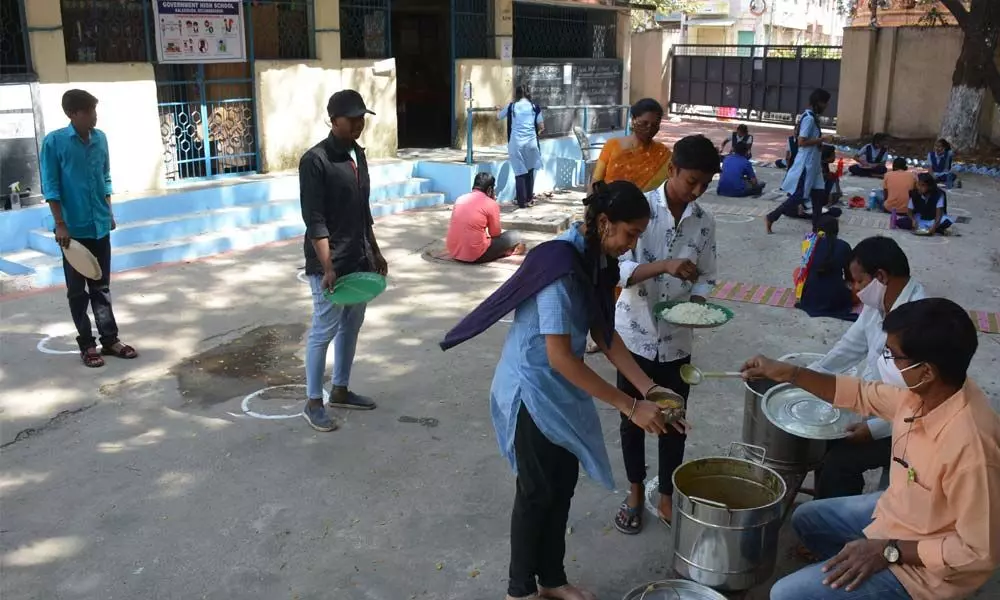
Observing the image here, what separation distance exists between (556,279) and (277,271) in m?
5.64

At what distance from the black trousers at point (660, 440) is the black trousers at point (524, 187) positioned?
771 cm

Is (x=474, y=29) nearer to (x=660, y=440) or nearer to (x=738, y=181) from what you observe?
(x=738, y=181)

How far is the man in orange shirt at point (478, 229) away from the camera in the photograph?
309 inches

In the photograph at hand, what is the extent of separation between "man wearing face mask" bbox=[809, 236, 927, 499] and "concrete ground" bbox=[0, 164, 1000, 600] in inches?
16.2

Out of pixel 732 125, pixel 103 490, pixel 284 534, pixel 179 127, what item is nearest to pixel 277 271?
pixel 179 127

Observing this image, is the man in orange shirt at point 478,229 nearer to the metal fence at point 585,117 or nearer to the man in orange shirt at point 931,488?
the metal fence at point 585,117

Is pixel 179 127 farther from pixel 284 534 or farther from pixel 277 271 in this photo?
pixel 284 534

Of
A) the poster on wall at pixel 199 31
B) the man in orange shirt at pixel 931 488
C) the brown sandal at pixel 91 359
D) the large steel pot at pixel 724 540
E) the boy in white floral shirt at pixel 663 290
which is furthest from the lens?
the poster on wall at pixel 199 31

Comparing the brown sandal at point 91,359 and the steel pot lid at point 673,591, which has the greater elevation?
the steel pot lid at point 673,591

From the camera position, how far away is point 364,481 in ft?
13.3

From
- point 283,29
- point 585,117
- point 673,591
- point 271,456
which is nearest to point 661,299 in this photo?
point 673,591

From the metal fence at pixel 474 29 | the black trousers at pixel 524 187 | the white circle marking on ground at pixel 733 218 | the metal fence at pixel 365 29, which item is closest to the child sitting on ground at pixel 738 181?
the white circle marking on ground at pixel 733 218

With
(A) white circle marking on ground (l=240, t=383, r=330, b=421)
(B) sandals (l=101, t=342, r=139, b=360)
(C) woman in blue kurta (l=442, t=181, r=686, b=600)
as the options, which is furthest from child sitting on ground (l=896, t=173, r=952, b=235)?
(B) sandals (l=101, t=342, r=139, b=360)

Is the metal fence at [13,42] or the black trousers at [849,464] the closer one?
the black trousers at [849,464]
